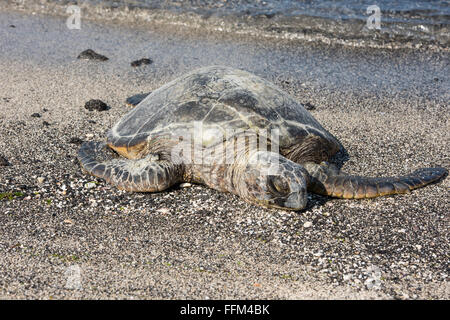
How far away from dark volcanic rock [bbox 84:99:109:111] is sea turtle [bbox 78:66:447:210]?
123 cm

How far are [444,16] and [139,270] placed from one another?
8101 mm

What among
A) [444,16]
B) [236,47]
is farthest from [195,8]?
[444,16]

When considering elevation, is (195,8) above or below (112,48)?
above

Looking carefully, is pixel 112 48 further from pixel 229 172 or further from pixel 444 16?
pixel 444 16

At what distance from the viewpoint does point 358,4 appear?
9.59 meters

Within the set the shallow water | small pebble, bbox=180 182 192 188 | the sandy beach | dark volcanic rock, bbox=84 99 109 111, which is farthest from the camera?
the shallow water

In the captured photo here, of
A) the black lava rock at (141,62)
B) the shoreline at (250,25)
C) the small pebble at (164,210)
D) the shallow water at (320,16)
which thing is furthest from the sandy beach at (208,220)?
the shallow water at (320,16)

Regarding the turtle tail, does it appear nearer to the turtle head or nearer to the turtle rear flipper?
the turtle head

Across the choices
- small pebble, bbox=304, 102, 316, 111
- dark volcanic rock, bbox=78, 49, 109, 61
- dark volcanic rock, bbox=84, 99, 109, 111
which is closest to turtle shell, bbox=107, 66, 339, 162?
dark volcanic rock, bbox=84, 99, 109, 111

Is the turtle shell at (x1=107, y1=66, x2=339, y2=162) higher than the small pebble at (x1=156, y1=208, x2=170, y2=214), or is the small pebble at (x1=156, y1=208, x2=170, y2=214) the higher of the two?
the turtle shell at (x1=107, y1=66, x2=339, y2=162)

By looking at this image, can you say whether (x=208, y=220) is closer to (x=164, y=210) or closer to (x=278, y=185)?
(x=164, y=210)

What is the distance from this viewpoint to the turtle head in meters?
3.48

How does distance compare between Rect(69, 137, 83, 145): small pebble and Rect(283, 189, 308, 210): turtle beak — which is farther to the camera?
Rect(69, 137, 83, 145): small pebble

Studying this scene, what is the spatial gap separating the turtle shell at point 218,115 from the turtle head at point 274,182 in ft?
1.01
